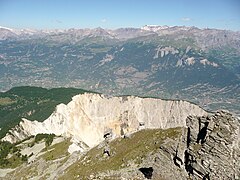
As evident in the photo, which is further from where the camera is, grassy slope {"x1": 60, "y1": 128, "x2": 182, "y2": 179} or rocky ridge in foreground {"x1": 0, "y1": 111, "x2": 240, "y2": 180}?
grassy slope {"x1": 60, "y1": 128, "x2": 182, "y2": 179}

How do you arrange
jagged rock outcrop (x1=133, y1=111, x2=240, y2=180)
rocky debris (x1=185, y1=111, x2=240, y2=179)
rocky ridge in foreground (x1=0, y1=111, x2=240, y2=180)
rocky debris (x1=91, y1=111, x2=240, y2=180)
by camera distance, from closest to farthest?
1. rocky debris (x1=185, y1=111, x2=240, y2=179)
2. jagged rock outcrop (x1=133, y1=111, x2=240, y2=180)
3. rocky debris (x1=91, y1=111, x2=240, y2=180)
4. rocky ridge in foreground (x1=0, y1=111, x2=240, y2=180)

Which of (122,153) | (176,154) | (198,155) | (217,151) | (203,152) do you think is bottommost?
(122,153)

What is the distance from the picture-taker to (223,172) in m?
44.2

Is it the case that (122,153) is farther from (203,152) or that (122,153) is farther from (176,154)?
(203,152)

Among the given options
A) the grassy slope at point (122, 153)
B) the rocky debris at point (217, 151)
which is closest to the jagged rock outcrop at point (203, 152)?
the rocky debris at point (217, 151)

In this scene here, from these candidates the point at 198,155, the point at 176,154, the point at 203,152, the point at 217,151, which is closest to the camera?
the point at 217,151

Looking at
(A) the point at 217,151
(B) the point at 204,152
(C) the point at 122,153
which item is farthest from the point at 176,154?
(C) the point at 122,153

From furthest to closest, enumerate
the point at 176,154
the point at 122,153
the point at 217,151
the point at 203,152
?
the point at 122,153 < the point at 176,154 < the point at 203,152 < the point at 217,151

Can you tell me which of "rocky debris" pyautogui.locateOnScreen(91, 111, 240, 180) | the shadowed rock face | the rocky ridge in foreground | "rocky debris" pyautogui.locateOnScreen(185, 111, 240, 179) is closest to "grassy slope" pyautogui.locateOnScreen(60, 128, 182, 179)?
the rocky ridge in foreground

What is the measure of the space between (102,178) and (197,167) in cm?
1490

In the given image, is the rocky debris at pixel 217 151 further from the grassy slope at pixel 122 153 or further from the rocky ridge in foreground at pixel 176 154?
the grassy slope at pixel 122 153

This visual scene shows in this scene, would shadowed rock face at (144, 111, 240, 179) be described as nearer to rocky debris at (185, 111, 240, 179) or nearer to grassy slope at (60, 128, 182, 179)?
rocky debris at (185, 111, 240, 179)

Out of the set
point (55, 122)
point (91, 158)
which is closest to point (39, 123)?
point (55, 122)

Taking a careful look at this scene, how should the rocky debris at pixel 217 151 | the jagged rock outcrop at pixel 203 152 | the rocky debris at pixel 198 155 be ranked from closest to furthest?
the rocky debris at pixel 217 151
the jagged rock outcrop at pixel 203 152
the rocky debris at pixel 198 155
